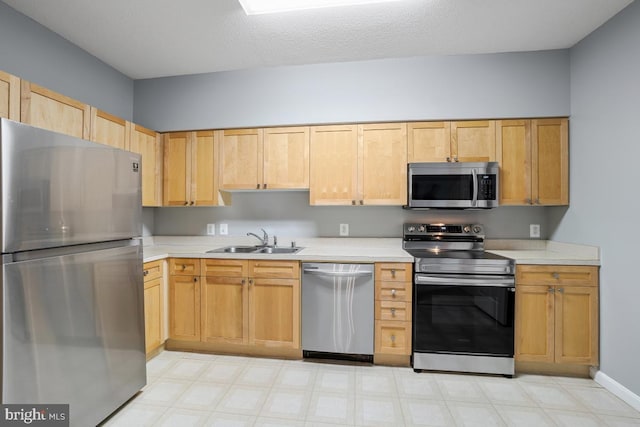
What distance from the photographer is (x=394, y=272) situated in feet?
7.89

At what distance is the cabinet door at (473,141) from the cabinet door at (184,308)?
2613mm

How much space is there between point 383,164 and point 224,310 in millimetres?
1933

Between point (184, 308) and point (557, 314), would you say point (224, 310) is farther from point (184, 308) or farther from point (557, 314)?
point (557, 314)

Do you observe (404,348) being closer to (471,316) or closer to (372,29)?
(471,316)

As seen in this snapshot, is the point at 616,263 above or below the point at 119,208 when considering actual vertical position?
below

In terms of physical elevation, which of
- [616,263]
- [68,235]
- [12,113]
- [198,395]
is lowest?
[198,395]

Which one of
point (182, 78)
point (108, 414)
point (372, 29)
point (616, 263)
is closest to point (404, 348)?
point (616, 263)

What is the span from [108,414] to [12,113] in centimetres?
183

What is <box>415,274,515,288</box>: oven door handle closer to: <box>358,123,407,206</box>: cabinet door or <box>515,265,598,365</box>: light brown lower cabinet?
<box>515,265,598,365</box>: light brown lower cabinet

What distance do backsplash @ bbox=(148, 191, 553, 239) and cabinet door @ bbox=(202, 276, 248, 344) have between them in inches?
27.5

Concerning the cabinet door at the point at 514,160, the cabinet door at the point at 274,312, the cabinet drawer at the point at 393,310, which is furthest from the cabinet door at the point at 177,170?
the cabinet door at the point at 514,160

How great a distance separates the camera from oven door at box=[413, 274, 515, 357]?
227cm

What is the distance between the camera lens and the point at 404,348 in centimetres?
237

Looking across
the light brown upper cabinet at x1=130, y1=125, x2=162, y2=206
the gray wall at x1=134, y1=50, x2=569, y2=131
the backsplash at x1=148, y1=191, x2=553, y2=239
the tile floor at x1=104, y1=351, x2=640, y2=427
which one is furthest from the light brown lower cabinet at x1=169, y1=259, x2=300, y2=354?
the gray wall at x1=134, y1=50, x2=569, y2=131
